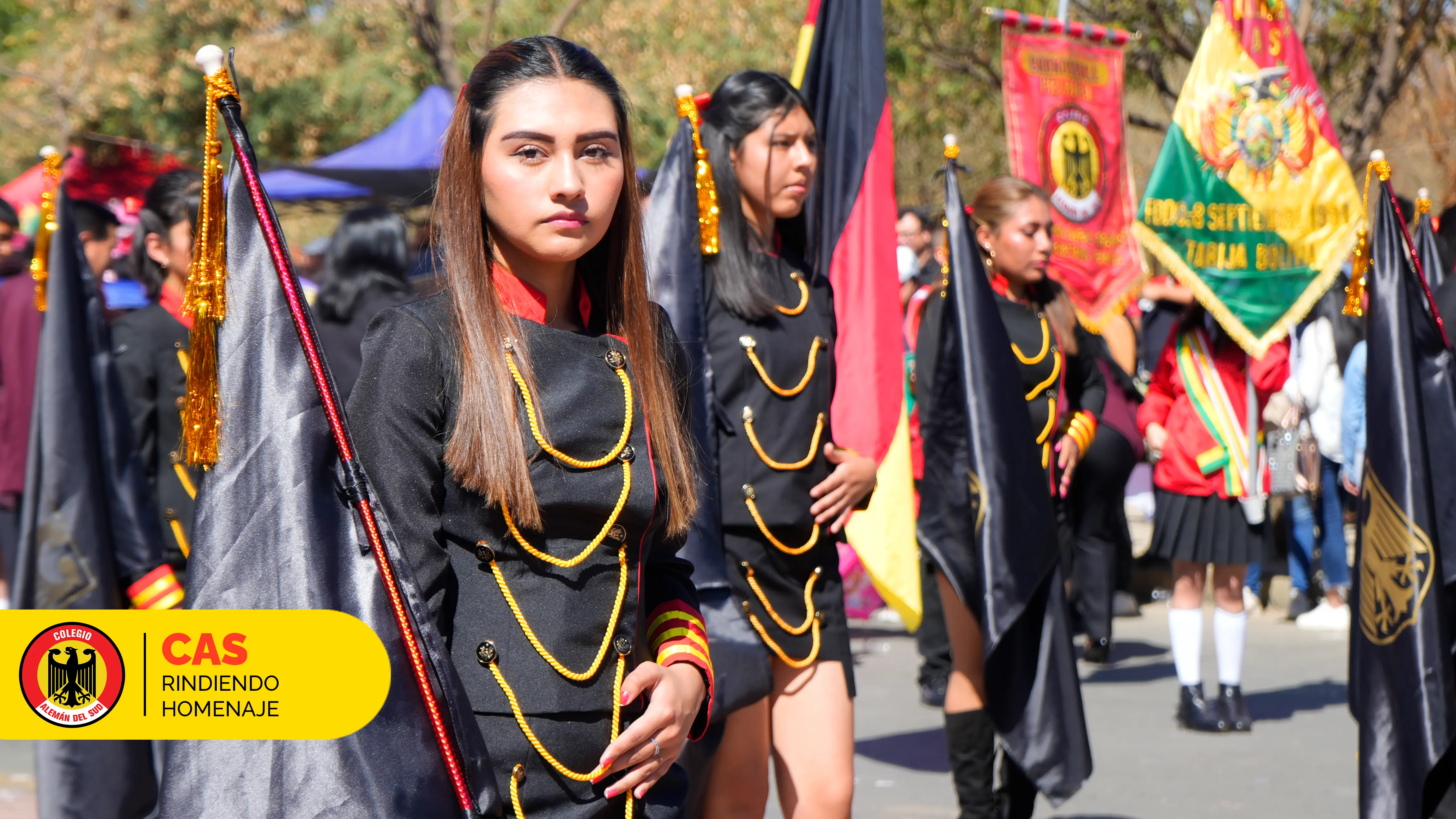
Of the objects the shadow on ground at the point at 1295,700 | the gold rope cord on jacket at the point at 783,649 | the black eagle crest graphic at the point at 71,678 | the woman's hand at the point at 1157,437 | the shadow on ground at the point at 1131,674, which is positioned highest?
the black eagle crest graphic at the point at 71,678

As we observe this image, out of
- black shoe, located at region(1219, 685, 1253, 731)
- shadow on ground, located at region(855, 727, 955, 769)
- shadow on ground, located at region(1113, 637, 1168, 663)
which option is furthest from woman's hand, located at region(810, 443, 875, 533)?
shadow on ground, located at region(1113, 637, 1168, 663)

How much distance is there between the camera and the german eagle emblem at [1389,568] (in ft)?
11.9

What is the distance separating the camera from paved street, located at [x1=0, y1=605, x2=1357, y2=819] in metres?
5.09

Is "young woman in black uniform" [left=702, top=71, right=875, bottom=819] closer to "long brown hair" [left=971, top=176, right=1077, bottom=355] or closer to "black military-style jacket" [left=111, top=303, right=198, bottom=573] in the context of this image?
"long brown hair" [left=971, top=176, right=1077, bottom=355]

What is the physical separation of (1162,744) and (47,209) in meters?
4.62

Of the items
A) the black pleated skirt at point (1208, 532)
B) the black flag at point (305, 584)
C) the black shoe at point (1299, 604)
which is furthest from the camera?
the black shoe at point (1299, 604)

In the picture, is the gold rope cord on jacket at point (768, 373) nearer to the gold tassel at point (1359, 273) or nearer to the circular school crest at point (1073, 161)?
the gold tassel at point (1359, 273)

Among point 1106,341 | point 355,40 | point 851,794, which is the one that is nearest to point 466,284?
point 851,794

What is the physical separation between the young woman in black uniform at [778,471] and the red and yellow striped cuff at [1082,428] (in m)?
1.77

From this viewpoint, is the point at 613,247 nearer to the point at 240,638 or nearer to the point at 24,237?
the point at 240,638

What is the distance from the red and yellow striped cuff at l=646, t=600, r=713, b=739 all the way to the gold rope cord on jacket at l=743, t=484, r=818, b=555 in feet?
4.54

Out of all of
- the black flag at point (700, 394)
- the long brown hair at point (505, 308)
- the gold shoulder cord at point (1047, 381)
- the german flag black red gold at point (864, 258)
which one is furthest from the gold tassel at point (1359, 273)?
the long brown hair at point (505, 308)

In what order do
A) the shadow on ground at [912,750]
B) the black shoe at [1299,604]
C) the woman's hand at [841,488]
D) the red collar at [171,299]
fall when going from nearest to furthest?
the woman's hand at [841,488] → the red collar at [171,299] → the shadow on ground at [912,750] → the black shoe at [1299,604]

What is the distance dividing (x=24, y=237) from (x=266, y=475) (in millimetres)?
7079
